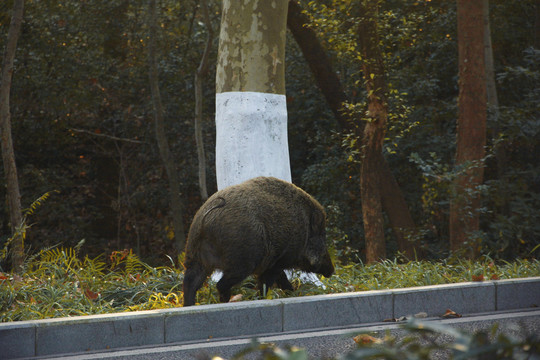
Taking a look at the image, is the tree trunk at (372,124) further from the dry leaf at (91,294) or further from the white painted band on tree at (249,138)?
the dry leaf at (91,294)

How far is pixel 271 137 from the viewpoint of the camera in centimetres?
834

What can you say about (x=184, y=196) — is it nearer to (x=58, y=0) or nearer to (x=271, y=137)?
(x=58, y=0)

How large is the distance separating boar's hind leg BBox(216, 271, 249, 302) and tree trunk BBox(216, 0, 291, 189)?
190 cm

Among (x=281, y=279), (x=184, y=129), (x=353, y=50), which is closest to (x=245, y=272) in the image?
(x=281, y=279)

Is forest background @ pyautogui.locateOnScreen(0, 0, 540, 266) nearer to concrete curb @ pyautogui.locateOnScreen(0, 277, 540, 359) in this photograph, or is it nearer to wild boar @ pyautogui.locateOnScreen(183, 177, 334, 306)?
concrete curb @ pyautogui.locateOnScreen(0, 277, 540, 359)

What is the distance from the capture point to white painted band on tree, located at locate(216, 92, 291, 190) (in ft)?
27.0

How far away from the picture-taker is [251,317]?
19.7ft

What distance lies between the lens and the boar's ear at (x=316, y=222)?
7383 mm

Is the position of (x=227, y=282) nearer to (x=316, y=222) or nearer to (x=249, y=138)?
(x=316, y=222)

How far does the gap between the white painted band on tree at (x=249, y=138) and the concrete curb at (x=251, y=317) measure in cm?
232

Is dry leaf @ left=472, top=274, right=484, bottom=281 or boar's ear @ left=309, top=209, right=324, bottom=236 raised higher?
boar's ear @ left=309, top=209, right=324, bottom=236

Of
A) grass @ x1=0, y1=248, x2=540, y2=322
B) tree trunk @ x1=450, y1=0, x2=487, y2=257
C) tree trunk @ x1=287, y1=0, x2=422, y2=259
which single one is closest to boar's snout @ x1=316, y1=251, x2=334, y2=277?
grass @ x1=0, y1=248, x2=540, y2=322

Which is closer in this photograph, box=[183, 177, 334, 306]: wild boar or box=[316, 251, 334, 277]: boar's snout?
box=[183, 177, 334, 306]: wild boar

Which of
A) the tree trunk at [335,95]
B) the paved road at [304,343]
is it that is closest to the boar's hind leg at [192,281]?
the paved road at [304,343]
